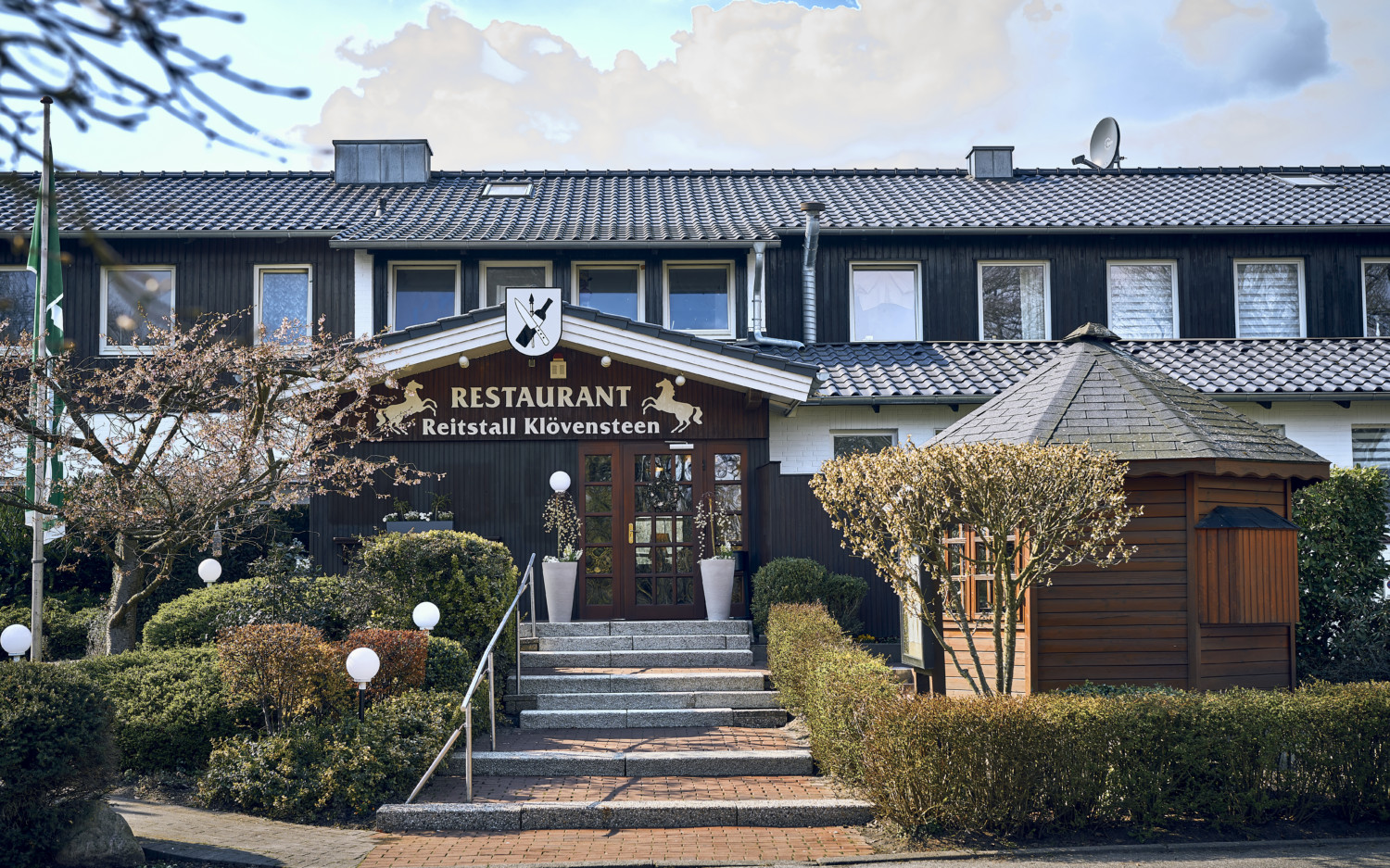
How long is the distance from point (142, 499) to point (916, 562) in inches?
272

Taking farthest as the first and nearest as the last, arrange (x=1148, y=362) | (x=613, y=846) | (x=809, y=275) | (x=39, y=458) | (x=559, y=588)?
1. (x=809, y=275)
2. (x=1148, y=362)
3. (x=559, y=588)
4. (x=39, y=458)
5. (x=613, y=846)

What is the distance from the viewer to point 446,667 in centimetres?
1046

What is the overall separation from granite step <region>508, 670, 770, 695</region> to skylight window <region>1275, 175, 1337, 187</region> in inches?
582

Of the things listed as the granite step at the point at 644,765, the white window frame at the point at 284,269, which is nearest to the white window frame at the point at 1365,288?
the granite step at the point at 644,765

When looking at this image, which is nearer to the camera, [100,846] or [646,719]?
[100,846]

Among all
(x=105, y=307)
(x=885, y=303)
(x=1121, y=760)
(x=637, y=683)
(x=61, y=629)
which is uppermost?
(x=885, y=303)

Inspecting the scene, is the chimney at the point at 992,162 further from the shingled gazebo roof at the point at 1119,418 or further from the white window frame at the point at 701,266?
the shingled gazebo roof at the point at 1119,418

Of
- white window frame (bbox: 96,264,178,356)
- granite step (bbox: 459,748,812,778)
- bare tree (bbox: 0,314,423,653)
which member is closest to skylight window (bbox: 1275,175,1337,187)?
granite step (bbox: 459,748,812,778)

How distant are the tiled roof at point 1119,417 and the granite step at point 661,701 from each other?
347 centimetres

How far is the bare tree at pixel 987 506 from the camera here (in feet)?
27.8

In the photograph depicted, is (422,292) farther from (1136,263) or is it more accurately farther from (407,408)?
(1136,263)

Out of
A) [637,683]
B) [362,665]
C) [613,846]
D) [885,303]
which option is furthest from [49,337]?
[885,303]

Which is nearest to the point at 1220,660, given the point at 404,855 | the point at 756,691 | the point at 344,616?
the point at 756,691

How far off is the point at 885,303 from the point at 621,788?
10509mm
